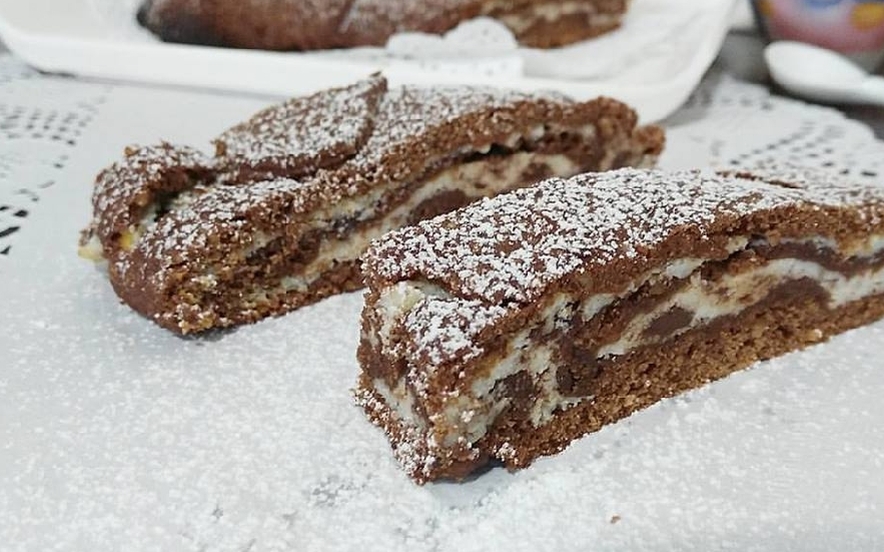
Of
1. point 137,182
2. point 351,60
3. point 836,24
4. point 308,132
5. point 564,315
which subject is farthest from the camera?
point 351,60

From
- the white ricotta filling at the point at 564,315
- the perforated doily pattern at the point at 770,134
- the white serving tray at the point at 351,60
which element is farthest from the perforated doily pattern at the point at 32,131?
the perforated doily pattern at the point at 770,134

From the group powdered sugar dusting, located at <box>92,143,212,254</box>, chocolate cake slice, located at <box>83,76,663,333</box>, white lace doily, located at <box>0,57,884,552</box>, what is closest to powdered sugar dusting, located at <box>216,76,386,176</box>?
chocolate cake slice, located at <box>83,76,663,333</box>

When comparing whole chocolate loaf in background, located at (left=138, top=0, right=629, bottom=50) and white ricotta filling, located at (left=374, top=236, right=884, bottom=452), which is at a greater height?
white ricotta filling, located at (left=374, top=236, right=884, bottom=452)

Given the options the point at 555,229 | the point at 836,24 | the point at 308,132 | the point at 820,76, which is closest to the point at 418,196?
the point at 308,132

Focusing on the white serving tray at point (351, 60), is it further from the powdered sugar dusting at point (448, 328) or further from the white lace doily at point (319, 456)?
the powdered sugar dusting at point (448, 328)

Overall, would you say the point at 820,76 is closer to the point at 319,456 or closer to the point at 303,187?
the point at 303,187

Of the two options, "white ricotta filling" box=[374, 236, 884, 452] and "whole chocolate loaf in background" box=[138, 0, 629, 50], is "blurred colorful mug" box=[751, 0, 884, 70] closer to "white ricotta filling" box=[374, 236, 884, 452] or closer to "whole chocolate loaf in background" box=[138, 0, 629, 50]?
"whole chocolate loaf in background" box=[138, 0, 629, 50]
